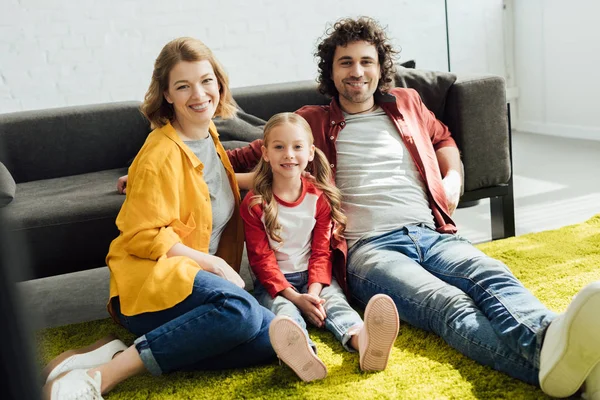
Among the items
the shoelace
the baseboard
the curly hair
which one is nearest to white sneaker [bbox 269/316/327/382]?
the shoelace

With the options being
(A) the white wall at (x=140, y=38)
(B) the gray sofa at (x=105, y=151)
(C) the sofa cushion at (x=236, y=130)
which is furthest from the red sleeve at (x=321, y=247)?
(A) the white wall at (x=140, y=38)

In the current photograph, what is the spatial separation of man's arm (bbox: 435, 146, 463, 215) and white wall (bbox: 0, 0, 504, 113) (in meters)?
1.15

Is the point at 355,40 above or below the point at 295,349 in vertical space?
above

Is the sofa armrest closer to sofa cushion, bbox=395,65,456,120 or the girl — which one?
sofa cushion, bbox=395,65,456,120

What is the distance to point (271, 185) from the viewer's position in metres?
1.78

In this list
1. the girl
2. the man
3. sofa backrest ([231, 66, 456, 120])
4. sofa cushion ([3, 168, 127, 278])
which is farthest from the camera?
sofa backrest ([231, 66, 456, 120])

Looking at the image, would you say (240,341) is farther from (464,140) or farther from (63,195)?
(464,140)

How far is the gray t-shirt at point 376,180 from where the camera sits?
1.81 metres

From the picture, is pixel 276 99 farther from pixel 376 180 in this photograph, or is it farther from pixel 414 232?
pixel 414 232

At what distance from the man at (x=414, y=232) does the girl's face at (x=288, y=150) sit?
172 millimetres

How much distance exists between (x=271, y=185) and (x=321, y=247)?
209 millimetres

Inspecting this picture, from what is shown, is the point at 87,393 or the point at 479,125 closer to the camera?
the point at 87,393

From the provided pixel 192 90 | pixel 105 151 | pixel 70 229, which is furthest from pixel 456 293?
pixel 105 151

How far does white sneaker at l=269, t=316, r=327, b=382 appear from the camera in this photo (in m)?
1.38
